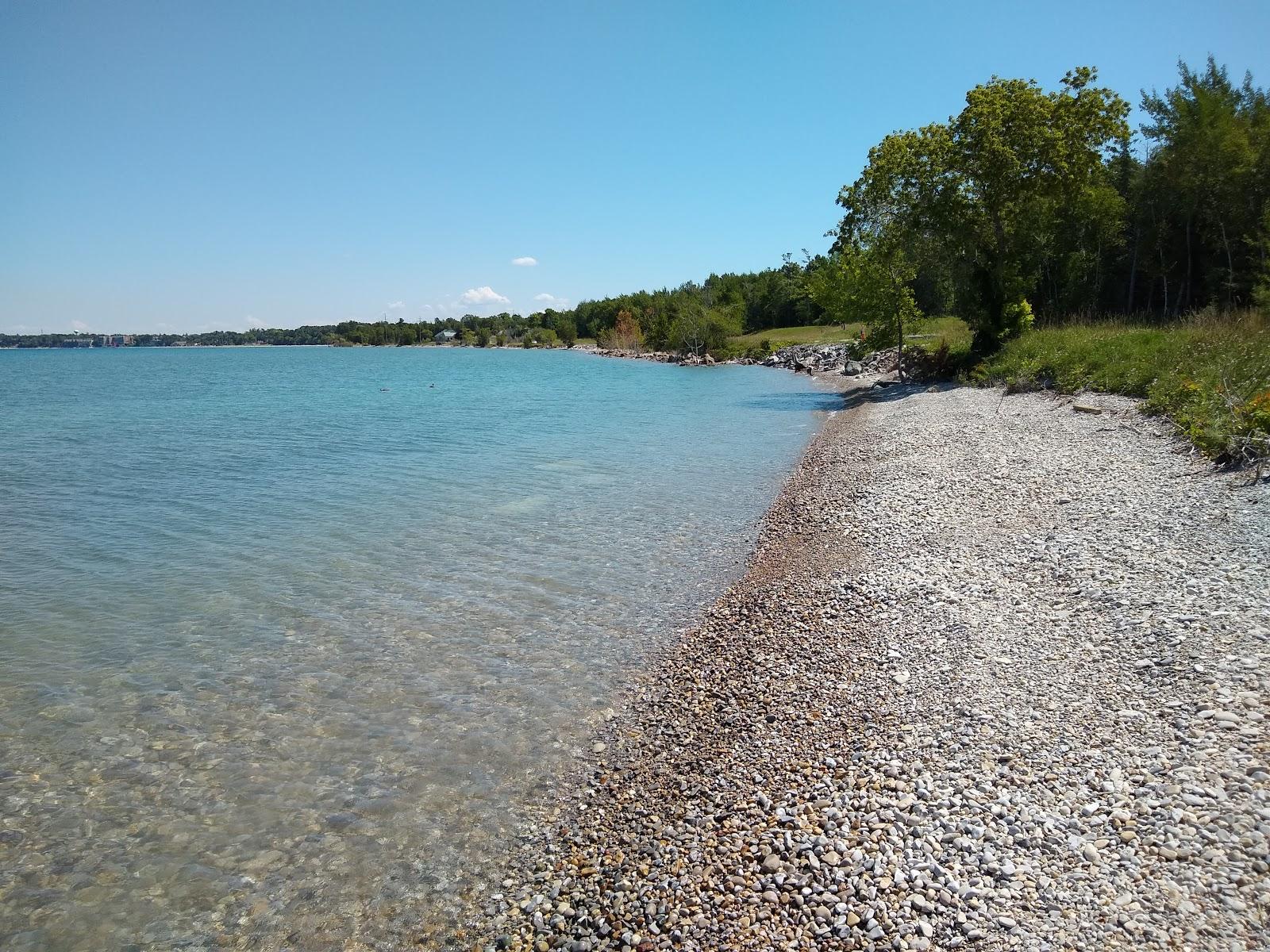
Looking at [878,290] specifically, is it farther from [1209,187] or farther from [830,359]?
[830,359]

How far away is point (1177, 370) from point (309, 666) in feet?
73.2

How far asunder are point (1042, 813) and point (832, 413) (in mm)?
32695

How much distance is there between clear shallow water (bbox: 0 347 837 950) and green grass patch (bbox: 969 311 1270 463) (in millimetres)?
9042

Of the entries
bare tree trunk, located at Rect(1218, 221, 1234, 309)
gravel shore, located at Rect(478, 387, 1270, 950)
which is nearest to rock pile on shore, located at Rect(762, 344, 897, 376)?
bare tree trunk, located at Rect(1218, 221, 1234, 309)

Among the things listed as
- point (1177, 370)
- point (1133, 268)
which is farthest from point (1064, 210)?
point (1177, 370)

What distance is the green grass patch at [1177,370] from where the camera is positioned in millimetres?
13078

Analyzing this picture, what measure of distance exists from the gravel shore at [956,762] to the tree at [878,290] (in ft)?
107

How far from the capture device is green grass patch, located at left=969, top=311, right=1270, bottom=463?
13078 millimetres

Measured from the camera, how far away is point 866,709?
7.33 meters

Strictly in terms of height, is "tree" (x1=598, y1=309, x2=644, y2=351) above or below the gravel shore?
above

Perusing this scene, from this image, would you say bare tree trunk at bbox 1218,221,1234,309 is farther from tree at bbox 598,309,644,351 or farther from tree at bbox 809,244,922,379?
tree at bbox 598,309,644,351

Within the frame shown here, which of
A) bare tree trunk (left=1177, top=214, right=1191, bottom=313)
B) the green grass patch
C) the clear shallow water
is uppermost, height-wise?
bare tree trunk (left=1177, top=214, right=1191, bottom=313)

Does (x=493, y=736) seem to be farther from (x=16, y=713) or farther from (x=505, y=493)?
(x=505, y=493)

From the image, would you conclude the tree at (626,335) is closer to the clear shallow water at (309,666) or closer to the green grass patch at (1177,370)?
the green grass patch at (1177,370)
